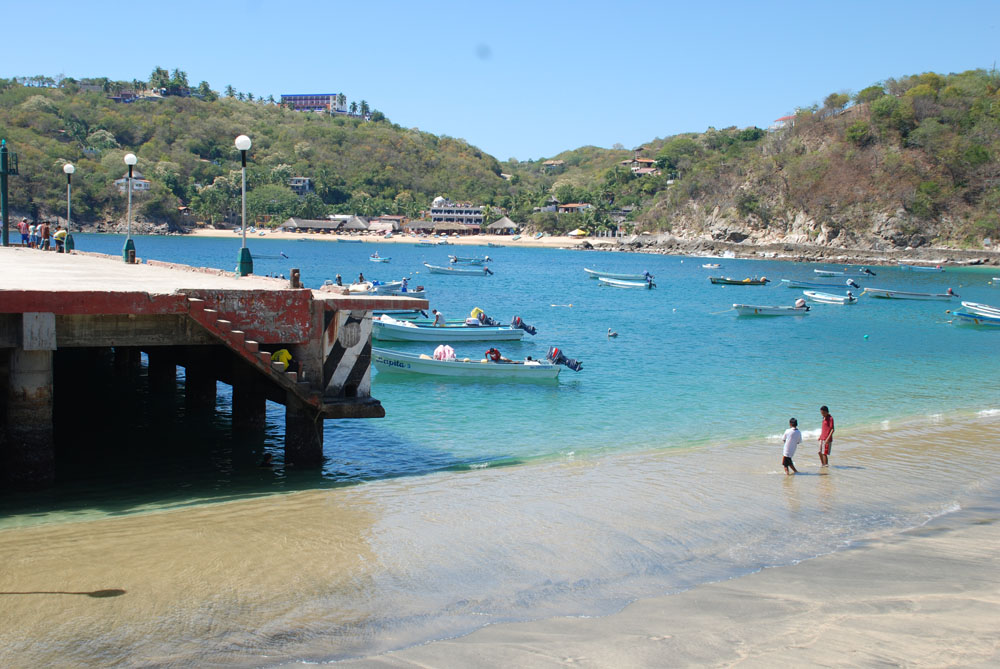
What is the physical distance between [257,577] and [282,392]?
242 inches

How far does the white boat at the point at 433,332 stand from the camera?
116 feet

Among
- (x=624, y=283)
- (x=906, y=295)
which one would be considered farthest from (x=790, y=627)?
(x=624, y=283)

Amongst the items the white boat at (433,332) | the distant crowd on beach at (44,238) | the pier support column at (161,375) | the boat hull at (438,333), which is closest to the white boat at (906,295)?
the boat hull at (438,333)

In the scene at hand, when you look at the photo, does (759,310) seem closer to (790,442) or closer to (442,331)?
(442,331)

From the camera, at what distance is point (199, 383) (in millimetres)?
19781

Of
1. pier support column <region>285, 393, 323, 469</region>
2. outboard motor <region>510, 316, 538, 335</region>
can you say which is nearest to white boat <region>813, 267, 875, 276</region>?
outboard motor <region>510, 316, 538, 335</region>

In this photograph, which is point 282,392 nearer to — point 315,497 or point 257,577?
point 315,497

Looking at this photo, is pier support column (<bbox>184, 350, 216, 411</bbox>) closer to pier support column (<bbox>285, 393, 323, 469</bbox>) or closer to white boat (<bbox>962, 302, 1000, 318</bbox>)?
pier support column (<bbox>285, 393, 323, 469</bbox>)

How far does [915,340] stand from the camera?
146 ft

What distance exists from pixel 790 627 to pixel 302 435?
29.8ft

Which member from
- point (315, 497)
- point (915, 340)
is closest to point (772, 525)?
point (315, 497)

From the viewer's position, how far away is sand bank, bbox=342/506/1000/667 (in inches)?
319

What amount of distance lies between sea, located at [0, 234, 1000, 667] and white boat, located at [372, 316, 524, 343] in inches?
315

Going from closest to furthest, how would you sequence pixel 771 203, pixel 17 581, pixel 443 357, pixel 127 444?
1. pixel 17 581
2. pixel 127 444
3. pixel 443 357
4. pixel 771 203
